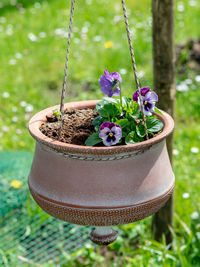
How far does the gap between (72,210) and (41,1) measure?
617cm

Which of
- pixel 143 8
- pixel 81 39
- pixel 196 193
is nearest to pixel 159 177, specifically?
pixel 196 193

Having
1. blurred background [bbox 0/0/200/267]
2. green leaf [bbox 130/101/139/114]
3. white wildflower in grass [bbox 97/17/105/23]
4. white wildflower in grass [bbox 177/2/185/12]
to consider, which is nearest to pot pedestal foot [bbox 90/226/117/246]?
green leaf [bbox 130/101/139/114]

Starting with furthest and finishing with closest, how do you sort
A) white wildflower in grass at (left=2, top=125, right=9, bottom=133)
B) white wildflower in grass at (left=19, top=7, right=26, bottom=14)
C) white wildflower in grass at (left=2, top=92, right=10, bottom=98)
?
white wildflower in grass at (left=19, top=7, right=26, bottom=14) < white wildflower in grass at (left=2, top=92, right=10, bottom=98) < white wildflower in grass at (left=2, top=125, right=9, bottom=133)

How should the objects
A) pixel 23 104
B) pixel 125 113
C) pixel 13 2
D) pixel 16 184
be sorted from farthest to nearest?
pixel 13 2
pixel 23 104
pixel 16 184
pixel 125 113

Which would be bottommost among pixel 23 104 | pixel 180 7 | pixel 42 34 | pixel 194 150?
pixel 194 150

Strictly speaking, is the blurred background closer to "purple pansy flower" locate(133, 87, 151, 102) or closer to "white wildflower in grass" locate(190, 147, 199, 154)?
"white wildflower in grass" locate(190, 147, 199, 154)

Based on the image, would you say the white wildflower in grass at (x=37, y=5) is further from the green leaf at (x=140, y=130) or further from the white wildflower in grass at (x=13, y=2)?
the green leaf at (x=140, y=130)

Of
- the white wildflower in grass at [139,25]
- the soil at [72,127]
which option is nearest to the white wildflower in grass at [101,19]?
the white wildflower in grass at [139,25]

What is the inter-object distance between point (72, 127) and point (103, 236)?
0.42 metres

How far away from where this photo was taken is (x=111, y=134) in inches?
52.9

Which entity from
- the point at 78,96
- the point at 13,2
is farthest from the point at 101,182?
the point at 13,2

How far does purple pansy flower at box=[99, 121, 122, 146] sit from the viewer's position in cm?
133

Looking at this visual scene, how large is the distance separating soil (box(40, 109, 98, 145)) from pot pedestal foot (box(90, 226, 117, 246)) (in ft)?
1.09

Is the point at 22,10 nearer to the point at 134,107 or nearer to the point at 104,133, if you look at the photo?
the point at 134,107
